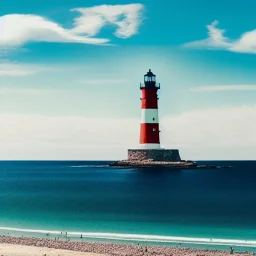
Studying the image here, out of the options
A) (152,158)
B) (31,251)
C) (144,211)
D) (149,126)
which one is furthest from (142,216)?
(152,158)

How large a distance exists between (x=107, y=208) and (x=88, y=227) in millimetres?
7792

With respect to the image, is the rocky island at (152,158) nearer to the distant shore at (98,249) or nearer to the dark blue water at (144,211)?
the dark blue water at (144,211)

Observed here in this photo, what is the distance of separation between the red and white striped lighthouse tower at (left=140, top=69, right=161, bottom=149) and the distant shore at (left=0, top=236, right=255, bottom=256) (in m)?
Result: 35.5

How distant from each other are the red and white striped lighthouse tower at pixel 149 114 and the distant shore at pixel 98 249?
35.5 metres

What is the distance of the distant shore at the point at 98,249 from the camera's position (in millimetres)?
14773

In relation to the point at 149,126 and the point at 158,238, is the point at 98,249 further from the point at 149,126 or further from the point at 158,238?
the point at 149,126

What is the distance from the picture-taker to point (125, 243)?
55.7 feet

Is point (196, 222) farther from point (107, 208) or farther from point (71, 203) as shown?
point (71, 203)

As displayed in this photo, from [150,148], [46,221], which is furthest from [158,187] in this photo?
[46,221]

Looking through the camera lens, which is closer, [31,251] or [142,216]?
[31,251]

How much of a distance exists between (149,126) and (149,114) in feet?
4.01

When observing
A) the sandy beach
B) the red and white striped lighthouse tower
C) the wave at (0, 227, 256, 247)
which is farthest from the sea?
the red and white striped lighthouse tower

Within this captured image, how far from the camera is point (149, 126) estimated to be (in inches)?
2045

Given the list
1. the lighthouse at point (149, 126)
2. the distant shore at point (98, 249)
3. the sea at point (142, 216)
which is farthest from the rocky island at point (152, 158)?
the distant shore at point (98, 249)
